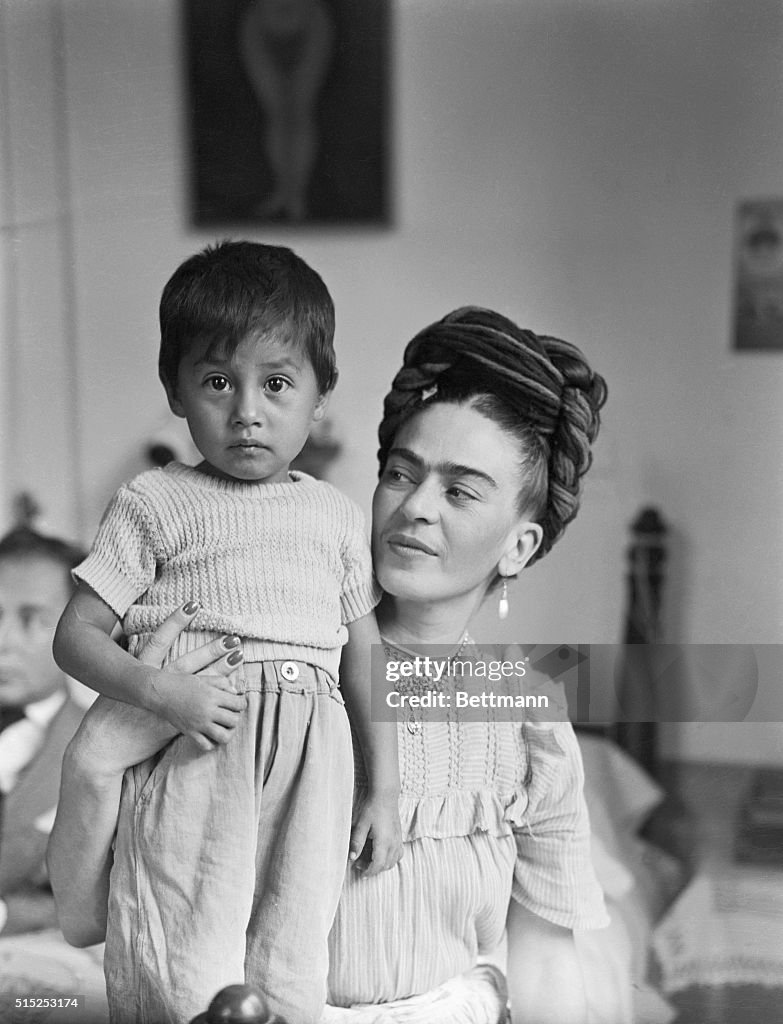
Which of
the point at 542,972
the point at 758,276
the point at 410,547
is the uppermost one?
the point at 758,276

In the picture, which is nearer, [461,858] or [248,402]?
[248,402]

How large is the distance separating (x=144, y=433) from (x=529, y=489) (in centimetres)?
44

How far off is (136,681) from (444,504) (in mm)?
359

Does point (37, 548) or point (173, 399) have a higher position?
point (173, 399)

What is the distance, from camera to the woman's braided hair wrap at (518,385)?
1155mm

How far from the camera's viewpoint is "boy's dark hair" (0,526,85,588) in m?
1.33

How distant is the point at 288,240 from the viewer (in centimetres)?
121

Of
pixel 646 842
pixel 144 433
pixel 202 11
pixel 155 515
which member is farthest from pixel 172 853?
pixel 202 11

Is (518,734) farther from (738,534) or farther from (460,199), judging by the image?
(460,199)

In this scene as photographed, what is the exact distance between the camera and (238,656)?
1.08m

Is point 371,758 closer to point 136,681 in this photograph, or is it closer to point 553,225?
point 136,681

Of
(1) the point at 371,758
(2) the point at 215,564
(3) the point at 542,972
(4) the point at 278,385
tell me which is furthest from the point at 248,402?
(3) the point at 542,972
